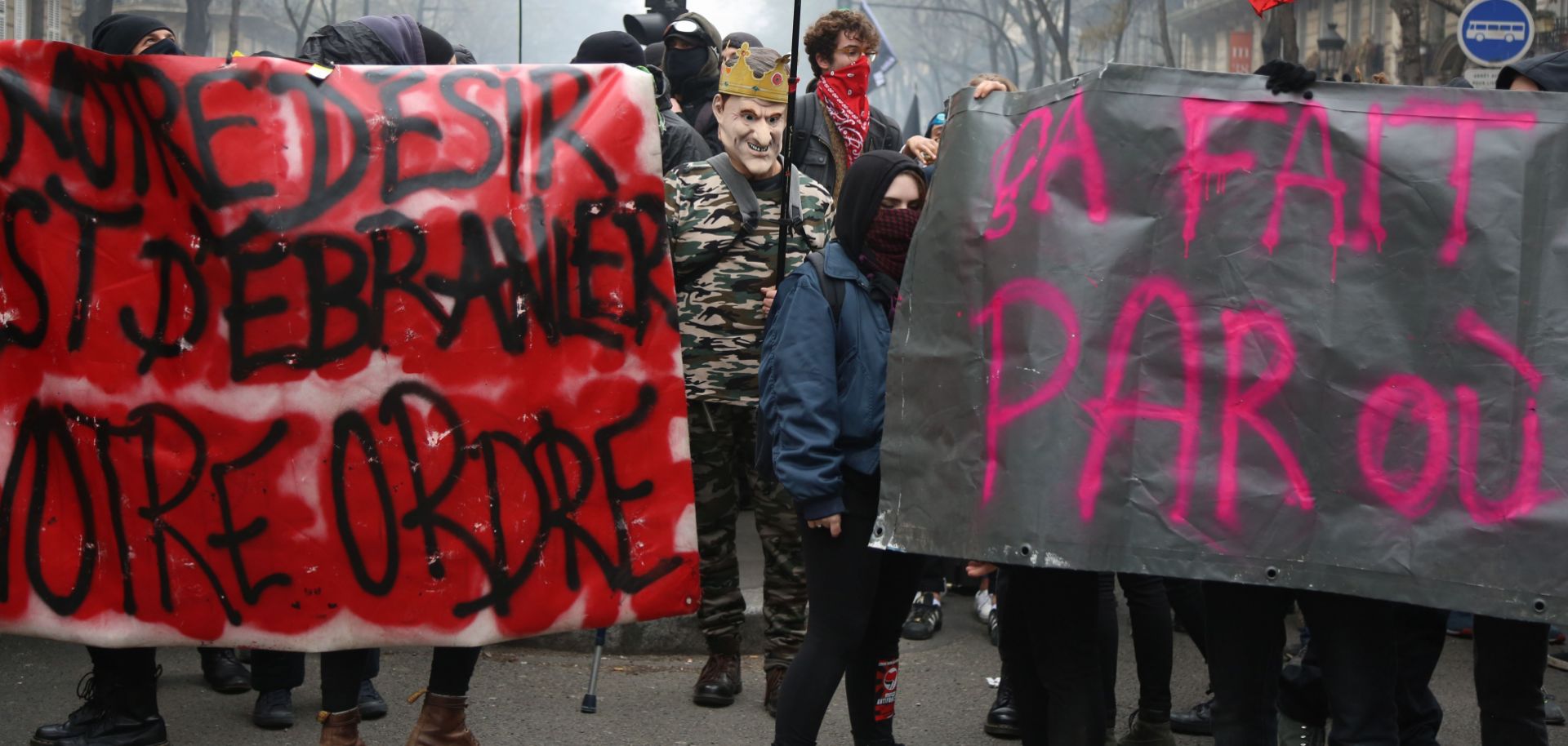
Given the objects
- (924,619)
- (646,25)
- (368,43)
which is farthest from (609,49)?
(924,619)

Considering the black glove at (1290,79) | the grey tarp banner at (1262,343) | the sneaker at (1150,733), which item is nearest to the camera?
the grey tarp banner at (1262,343)

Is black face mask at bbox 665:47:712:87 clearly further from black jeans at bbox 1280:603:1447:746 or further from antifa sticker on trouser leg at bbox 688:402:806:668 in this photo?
black jeans at bbox 1280:603:1447:746

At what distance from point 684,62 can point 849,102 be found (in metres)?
1.03

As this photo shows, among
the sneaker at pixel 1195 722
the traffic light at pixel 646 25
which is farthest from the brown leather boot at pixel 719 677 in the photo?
the traffic light at pixel 646 25

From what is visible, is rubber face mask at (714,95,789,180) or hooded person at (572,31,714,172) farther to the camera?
hooded person at (572,31,714,172)

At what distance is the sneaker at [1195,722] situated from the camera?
5.07m

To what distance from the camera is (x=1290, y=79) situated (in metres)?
3.42

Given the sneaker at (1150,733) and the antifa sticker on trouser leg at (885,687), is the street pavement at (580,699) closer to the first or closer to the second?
the sneaker at (1150,733)

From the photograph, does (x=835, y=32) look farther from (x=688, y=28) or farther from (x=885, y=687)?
(x=885, y=687)

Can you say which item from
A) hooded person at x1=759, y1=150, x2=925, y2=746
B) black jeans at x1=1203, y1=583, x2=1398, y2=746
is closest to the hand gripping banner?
hooded person at x1=759, y1=150, x2=925, y2=746

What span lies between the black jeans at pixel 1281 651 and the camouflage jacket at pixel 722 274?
186 cm

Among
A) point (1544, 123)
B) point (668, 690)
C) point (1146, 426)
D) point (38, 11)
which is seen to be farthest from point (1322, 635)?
point (38, 11)

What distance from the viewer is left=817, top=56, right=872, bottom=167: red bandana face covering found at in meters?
6.31

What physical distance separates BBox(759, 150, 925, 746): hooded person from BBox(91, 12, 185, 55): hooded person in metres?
2.31
